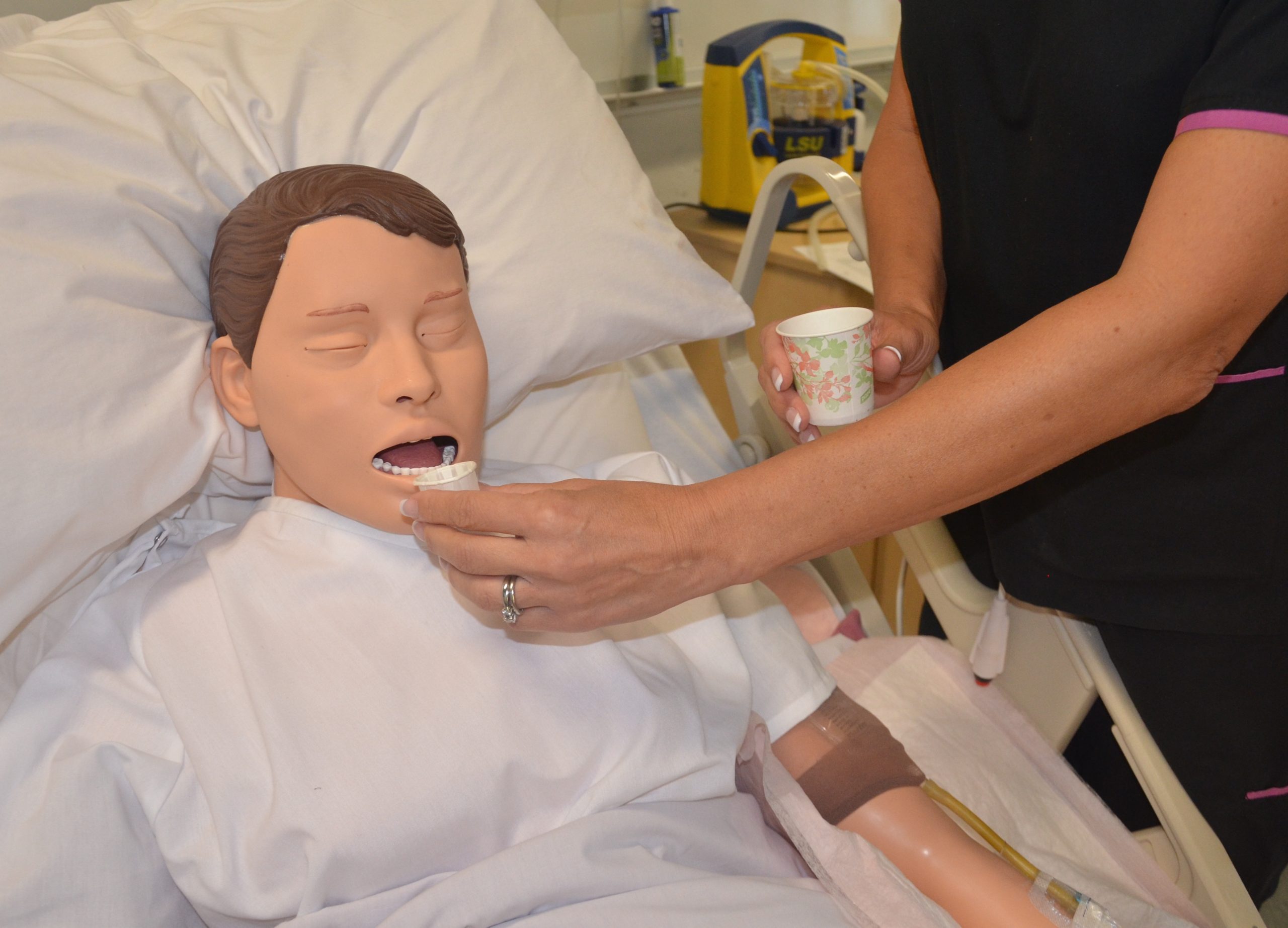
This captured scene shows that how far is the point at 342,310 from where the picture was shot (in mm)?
980

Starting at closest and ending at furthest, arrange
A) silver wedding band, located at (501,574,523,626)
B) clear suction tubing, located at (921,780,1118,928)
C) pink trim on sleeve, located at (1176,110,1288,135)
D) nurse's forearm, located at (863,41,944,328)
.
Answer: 1. pink trim on sleeve, located at (1176,110,1288,135)
2. silver wedding band, located at (501,574,523,626)
3. clear suction tubing, located at (921,780,1118,928)
4. nurse's forearm, located at (863,41,944,328)

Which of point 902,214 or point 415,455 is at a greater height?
point 902,214

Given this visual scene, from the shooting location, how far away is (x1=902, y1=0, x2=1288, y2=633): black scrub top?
898mm

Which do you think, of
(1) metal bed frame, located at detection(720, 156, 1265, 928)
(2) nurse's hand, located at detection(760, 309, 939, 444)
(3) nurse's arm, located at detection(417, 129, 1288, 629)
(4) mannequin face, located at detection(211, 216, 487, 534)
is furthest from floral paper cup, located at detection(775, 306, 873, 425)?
(4) mannequin face, located at detection(211, 216, 487, 534)

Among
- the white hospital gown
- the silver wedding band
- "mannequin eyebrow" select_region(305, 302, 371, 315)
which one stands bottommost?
the white hospital gown

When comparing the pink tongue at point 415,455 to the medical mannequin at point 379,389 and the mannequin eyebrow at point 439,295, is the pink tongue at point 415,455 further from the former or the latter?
the mannequin eyebrow at point 439,295

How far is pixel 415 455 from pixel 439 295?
0.17m

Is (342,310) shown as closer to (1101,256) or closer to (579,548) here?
(579,548)

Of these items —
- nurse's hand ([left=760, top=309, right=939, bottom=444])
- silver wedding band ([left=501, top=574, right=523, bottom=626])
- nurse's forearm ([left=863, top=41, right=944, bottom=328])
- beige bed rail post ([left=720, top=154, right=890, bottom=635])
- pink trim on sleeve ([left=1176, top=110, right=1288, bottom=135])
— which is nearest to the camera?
pink trim on sleeve ([left=1176, top=110, right=1288, bottom=135])

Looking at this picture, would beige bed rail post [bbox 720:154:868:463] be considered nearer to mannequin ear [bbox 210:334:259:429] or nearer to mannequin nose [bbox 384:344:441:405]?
mannequin nose [bbox 384:344:441:405]

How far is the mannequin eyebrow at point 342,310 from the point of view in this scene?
0.98 m

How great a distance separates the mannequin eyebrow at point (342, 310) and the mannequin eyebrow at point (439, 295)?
0.07 metres

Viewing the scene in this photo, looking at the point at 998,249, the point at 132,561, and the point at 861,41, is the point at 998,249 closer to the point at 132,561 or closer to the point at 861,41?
the point at 132,561

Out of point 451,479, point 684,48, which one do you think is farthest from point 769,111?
point 451,479
